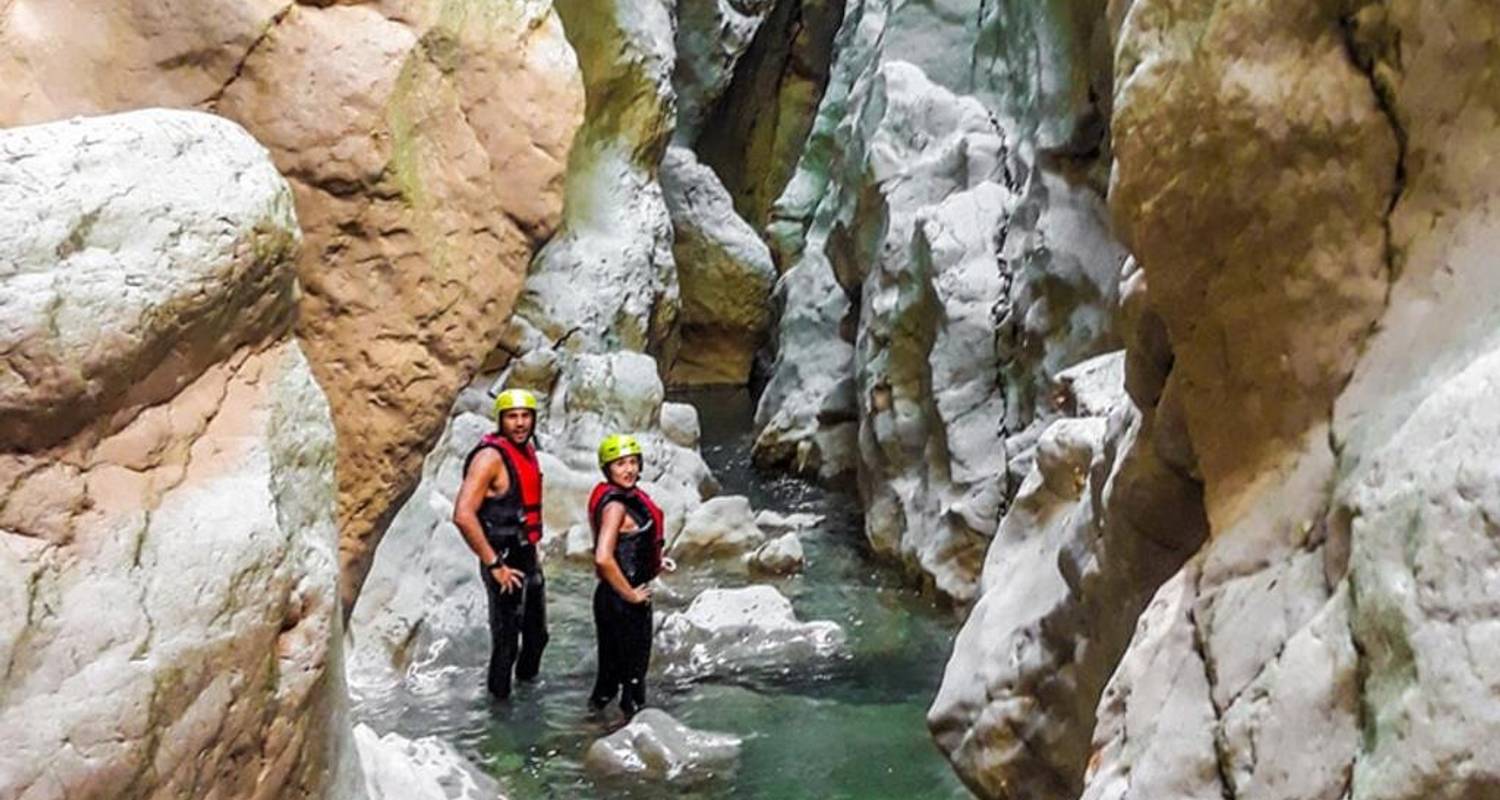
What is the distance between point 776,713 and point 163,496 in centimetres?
574

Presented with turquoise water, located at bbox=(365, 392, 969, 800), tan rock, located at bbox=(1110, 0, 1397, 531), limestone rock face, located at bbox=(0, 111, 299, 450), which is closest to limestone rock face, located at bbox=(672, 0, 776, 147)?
turquoise water, located at bbox=(365, 392, 969, 800)

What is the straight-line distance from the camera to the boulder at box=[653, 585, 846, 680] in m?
10.3

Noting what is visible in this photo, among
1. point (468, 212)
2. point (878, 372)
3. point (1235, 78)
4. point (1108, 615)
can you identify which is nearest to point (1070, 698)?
point (1108, 615)

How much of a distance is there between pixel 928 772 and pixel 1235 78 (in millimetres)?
5861

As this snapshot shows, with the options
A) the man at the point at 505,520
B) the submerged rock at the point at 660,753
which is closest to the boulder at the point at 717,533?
the man at the point at 505,520

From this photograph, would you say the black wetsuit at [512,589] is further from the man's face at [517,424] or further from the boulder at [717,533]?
the boulder at [717,533]

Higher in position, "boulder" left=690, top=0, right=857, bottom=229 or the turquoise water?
"boulder" left=690, top=0, right=857, bottom=229

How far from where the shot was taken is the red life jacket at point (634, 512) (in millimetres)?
8883

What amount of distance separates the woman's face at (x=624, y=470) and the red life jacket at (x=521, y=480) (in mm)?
637

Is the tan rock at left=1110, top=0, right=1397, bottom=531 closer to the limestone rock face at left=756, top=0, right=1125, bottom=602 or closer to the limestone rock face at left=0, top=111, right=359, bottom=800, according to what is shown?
the limestone rock face at left=0, top=111, right=359, bottom=800

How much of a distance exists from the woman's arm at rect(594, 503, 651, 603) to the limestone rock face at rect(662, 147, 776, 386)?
1693cm

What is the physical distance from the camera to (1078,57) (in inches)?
450

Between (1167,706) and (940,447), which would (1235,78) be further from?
(940,447)

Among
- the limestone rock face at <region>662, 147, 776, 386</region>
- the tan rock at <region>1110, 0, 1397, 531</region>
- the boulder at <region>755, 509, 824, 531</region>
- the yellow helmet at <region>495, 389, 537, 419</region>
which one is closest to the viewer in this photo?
the tan rock at <region>1110, 0, 1397, 531</region>
